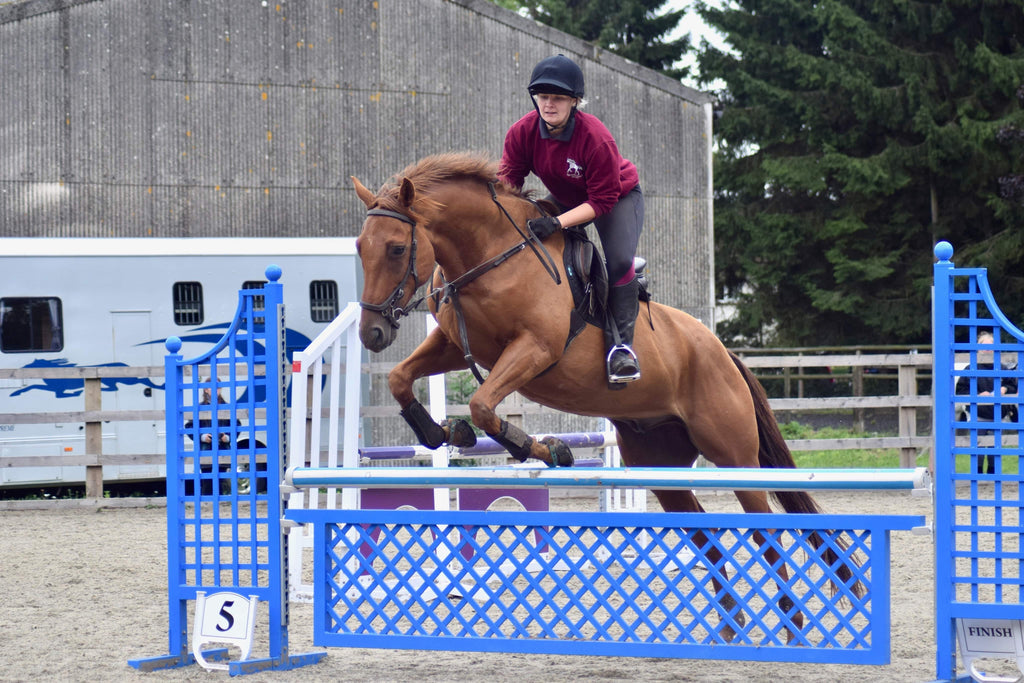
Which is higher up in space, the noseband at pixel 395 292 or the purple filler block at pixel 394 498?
the noseband at pixel 395 292

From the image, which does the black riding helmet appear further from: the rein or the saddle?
the saddle

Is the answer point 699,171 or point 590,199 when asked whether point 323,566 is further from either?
point 699,171

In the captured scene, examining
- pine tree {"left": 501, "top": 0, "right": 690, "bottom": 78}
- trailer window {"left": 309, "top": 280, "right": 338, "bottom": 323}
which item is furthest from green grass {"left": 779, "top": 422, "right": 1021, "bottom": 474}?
pine tree {"left": 501, "top": 0, "right": 690, "bottom": 78}

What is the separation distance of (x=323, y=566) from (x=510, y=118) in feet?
31.2

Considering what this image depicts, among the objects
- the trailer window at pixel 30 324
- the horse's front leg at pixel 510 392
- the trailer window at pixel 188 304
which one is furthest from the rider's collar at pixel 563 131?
the trailer window at pixel 30 324

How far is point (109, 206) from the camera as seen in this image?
36.7ft

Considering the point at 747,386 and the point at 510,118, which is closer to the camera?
the point at 747,386

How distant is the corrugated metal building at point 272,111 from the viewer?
10984mm

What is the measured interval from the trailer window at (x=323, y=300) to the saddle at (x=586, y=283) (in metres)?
6.52

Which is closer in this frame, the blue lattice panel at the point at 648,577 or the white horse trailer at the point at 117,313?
the blue lattice panel at the point at 648,577

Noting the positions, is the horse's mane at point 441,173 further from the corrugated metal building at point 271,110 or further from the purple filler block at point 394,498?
the corrugated metal building at point 271,110

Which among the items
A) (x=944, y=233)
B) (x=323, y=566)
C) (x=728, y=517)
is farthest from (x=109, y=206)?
(x=944, y=233)

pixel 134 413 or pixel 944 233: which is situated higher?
pixel 944 233

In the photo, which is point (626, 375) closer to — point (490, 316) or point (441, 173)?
point (490, 316)
